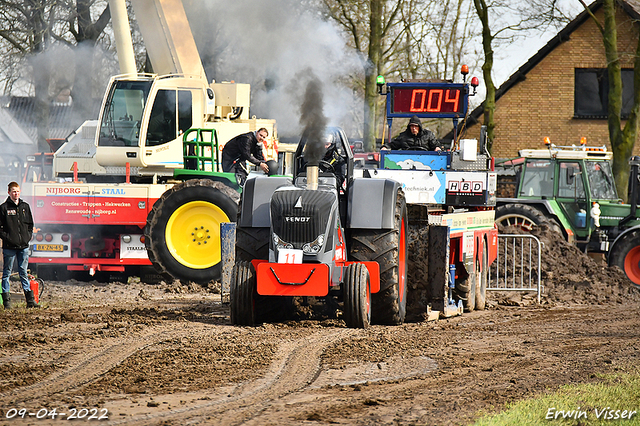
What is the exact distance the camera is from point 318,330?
8789 millimetres

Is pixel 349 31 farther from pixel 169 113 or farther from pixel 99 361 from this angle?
pixel 99 361

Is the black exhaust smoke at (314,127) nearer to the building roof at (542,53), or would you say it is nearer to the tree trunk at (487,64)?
the tree trunk at (487,64)

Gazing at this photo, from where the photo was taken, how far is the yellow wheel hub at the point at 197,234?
12.8 m

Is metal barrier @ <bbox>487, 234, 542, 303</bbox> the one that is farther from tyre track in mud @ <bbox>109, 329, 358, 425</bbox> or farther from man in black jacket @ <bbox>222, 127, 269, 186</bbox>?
tyre track in mud @ <bbox>109, 329, 358, 425</bbox>

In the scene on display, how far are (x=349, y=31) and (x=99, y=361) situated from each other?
61.4 feet

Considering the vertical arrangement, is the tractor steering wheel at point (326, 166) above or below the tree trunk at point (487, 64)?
below

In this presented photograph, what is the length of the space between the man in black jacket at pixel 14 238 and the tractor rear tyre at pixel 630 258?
10.2 meters

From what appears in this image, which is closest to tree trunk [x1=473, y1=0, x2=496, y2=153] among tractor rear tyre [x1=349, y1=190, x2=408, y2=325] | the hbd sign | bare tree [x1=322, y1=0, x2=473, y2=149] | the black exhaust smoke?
bare tree [x1=322, y1=0, x2=473, y2=149]

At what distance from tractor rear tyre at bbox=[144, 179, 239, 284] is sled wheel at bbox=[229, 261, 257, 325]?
401 centimetres

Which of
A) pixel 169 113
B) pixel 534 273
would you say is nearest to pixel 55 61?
pixel 169 113

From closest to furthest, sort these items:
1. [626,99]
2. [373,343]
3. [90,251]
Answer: [373,343]
[90,251]
[626,99]

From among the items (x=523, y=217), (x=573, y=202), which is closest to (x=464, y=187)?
(x=523, y=217)
